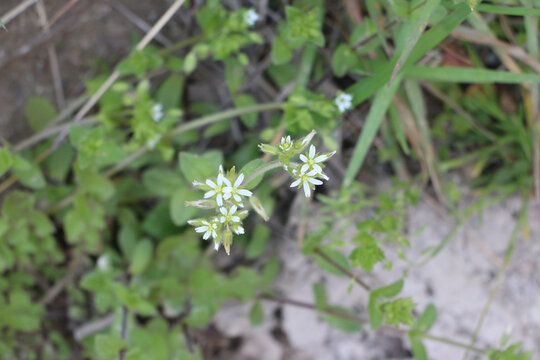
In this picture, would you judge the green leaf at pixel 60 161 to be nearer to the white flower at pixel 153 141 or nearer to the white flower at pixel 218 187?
the white flower at pixel 153 141

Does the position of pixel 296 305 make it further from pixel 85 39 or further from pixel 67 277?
pixel 85 39

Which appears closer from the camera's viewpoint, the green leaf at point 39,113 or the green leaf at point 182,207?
the green leaf at point 182,207

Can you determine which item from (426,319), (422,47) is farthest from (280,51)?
(426,319)

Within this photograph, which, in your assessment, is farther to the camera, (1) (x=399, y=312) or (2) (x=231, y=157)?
(2) (x=231, y=157)

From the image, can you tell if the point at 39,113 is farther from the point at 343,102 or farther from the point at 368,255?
the point at 368,255

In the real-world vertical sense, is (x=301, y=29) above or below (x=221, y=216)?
above

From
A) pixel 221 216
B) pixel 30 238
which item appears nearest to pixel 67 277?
pixel 30 238

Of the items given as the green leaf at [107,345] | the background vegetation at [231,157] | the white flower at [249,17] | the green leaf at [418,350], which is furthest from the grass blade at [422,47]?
the green leaf at [107,345]
